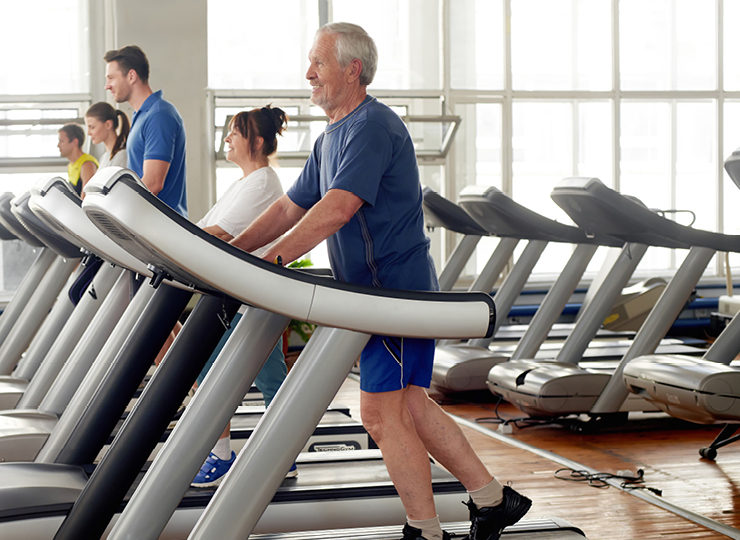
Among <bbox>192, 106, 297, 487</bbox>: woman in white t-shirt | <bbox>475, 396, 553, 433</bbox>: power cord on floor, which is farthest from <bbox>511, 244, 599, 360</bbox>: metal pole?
<bbox>192, 106, 297, 487</bbox>: woman in white t-shirt

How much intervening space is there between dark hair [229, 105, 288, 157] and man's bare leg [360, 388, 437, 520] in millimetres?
1096

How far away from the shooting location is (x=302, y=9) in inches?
288

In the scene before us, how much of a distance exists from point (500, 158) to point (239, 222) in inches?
218

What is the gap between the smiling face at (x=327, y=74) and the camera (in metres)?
1.87

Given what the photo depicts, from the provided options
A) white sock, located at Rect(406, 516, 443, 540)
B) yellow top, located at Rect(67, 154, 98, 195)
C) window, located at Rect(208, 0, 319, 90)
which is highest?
window, located at Rect(208, 0, 319, 90)

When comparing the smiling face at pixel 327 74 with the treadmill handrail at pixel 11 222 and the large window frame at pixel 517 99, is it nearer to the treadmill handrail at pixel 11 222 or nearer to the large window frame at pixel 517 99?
the treadmill handrail at pixel 11 222

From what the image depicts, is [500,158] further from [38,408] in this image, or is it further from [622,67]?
[38,408]

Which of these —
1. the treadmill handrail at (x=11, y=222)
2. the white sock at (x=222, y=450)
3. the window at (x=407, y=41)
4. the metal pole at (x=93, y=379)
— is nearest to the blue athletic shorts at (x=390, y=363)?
the white sock at (x=222, y=450)

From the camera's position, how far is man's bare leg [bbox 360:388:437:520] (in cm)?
181

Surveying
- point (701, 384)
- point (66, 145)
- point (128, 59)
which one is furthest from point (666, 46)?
point (128, 59)

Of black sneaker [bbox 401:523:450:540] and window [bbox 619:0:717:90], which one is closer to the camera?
black sneaker [bbox 401:523:450:540]

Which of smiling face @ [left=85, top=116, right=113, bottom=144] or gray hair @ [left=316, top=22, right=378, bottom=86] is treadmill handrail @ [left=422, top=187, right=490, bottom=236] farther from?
gray hair @ [left=316, top=22, right=378, bottom=86]

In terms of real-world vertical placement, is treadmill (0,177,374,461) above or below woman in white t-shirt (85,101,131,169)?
below

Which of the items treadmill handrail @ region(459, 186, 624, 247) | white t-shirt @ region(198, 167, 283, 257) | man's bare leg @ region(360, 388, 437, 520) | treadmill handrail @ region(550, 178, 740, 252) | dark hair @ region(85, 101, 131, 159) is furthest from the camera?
treadmill handrail @ region(459, 186, 624, 247)
